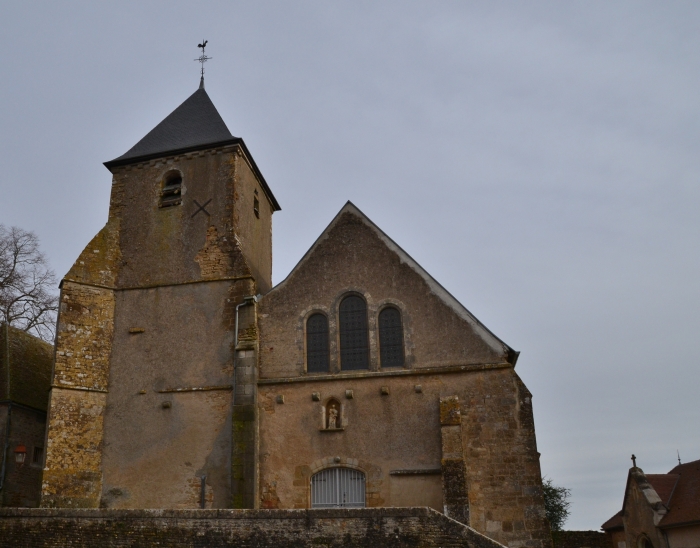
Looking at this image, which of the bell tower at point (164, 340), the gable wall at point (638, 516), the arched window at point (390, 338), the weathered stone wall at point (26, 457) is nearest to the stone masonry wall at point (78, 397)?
the bell tower at point (164, 340)

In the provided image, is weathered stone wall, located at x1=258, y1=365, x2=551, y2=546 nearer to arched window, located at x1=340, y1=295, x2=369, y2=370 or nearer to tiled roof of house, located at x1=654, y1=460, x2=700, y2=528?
arched window, located at x1=340, y1=295, x2=369, y2=370

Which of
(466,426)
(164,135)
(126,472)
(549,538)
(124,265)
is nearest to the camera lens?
(549,538)

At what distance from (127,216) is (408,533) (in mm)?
12056

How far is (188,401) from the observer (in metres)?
16.0

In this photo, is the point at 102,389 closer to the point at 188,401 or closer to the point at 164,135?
the point at 188,401

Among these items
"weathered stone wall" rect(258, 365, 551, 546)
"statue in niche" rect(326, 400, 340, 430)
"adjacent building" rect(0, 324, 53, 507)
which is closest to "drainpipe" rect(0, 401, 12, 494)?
"adjacent building" rect(0, 324, 53, 507)

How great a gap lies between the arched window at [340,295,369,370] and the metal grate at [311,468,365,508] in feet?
7.92

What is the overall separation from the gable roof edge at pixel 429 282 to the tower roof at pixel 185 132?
387 cm

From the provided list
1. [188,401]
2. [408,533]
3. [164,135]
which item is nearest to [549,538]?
[408,533]

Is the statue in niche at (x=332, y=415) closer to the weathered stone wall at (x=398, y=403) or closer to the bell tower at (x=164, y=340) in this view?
the weathered stone wall at (x=398, y=403)

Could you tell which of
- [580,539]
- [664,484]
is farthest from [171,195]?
[664,484]

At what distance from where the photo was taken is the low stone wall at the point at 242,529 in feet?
34.3

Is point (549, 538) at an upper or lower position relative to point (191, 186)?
lower

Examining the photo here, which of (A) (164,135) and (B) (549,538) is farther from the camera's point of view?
(A) (164,135)
